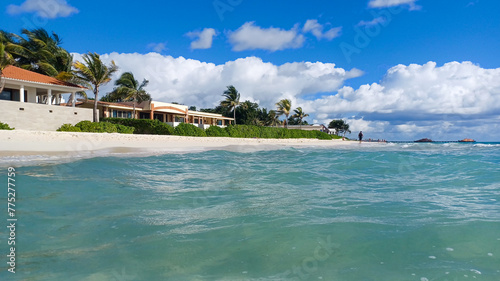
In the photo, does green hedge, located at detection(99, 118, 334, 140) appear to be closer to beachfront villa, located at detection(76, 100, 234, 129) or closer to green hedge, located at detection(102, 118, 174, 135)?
green hedge, located at detection(102, 118, 174, 135)

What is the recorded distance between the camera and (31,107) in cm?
2372

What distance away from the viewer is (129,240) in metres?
4.04

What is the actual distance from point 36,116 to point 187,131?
13508 millimetres

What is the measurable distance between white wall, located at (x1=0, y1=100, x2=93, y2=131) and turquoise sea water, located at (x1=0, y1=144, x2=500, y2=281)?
18.7 m

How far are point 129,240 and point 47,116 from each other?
83.9ft

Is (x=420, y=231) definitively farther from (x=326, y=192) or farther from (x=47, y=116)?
(x=47, y=116)

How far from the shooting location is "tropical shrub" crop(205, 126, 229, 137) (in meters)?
36.0

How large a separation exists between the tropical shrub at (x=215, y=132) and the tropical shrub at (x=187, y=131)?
3.93 ft

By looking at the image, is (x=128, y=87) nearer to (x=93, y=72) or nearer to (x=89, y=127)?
(x=93, y=72)

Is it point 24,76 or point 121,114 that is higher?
point 24,76

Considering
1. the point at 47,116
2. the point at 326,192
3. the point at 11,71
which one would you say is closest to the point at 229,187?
the point at 326,192

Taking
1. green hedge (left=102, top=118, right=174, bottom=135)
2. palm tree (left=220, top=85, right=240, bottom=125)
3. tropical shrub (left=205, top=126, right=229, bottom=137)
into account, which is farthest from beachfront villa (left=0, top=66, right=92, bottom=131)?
palm tree (left=220, top=85, right=240, bottom=125)

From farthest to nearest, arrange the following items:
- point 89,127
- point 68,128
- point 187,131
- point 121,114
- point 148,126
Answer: point 121,114 → point 187,131 → point 148,126 → point 89,127 → point 68,128

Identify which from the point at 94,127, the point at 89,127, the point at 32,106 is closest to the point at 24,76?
the point at 32,106
